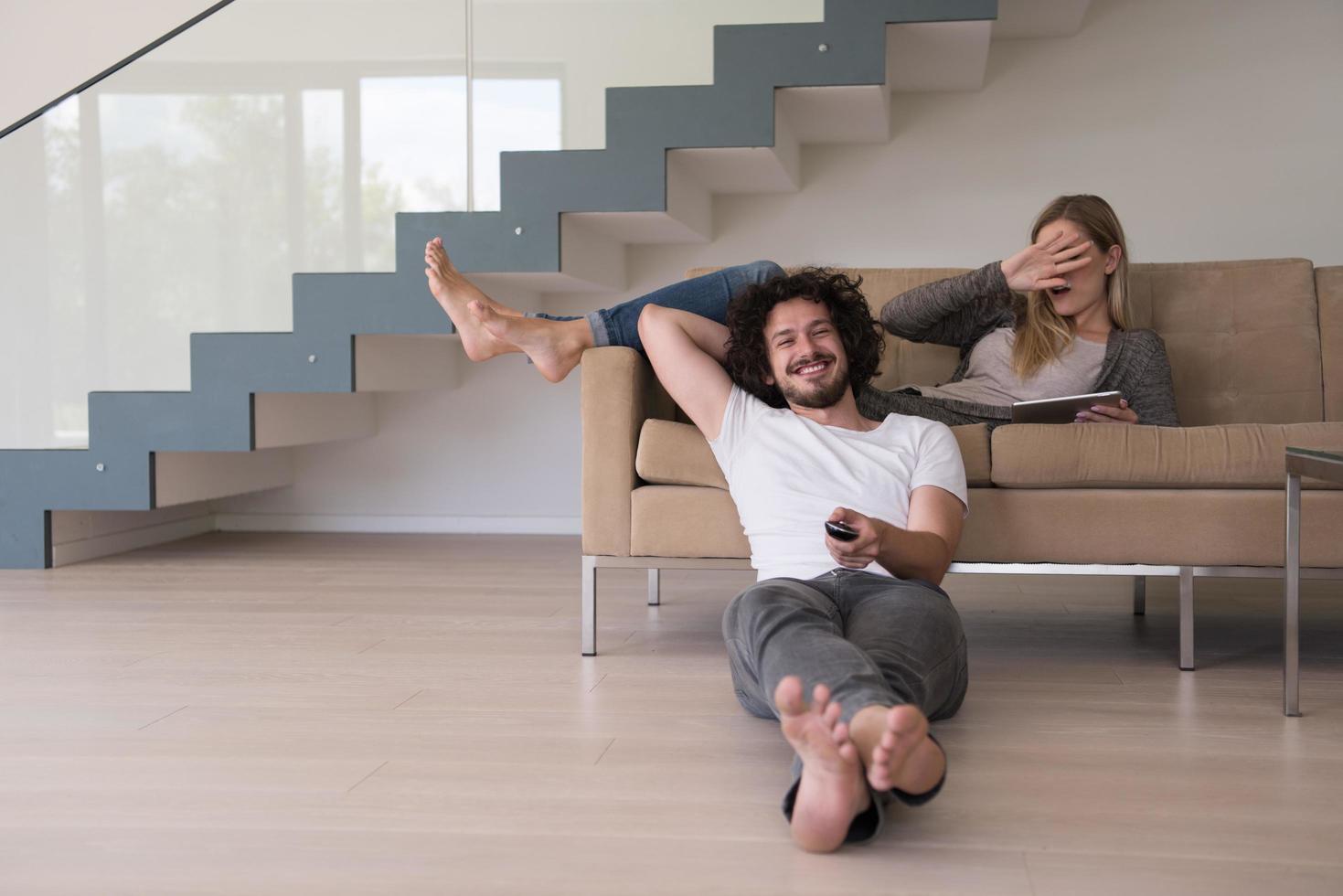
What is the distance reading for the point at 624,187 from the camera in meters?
3.32

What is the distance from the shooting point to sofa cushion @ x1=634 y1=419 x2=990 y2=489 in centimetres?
224

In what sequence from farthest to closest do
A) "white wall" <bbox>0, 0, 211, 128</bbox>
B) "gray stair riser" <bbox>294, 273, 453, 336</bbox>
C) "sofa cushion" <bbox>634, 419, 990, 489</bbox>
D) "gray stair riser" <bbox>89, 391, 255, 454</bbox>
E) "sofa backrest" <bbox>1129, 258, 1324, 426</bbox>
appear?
1. "white wall" <bbox>0, 0, 211, 128</bbox>
2. "gray stair riser" <bbox>89, 391, 255, 454</bbox>
3. "gray stair riser" <bbox>294, 273, 453, 336</bbox>
4. "sofa backrest" <bbox>1129, 258, 1324, 426</bbox>
5. "sofa cushion" <bbox>634, 419, 990, 489</bbox>

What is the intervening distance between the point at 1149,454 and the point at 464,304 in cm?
138

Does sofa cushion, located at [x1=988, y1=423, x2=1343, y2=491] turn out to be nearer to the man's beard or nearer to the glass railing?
the man's beard

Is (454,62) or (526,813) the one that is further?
(454,62)

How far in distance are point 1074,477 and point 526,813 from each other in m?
1.27

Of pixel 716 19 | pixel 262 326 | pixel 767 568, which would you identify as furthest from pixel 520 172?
pixel 767 568

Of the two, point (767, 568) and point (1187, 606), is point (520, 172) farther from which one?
point (1187, 606)

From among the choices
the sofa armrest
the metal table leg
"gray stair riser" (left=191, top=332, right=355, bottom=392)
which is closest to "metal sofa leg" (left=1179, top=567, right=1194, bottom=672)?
the metal table leg

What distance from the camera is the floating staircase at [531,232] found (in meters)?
3.29

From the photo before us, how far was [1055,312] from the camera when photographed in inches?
104

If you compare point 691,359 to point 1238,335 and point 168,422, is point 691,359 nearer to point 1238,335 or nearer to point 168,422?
point 1238,335

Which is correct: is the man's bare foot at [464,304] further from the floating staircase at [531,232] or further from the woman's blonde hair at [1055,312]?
the woman's blonde hair at [1055,312]

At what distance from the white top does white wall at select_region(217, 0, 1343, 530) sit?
1613mm
